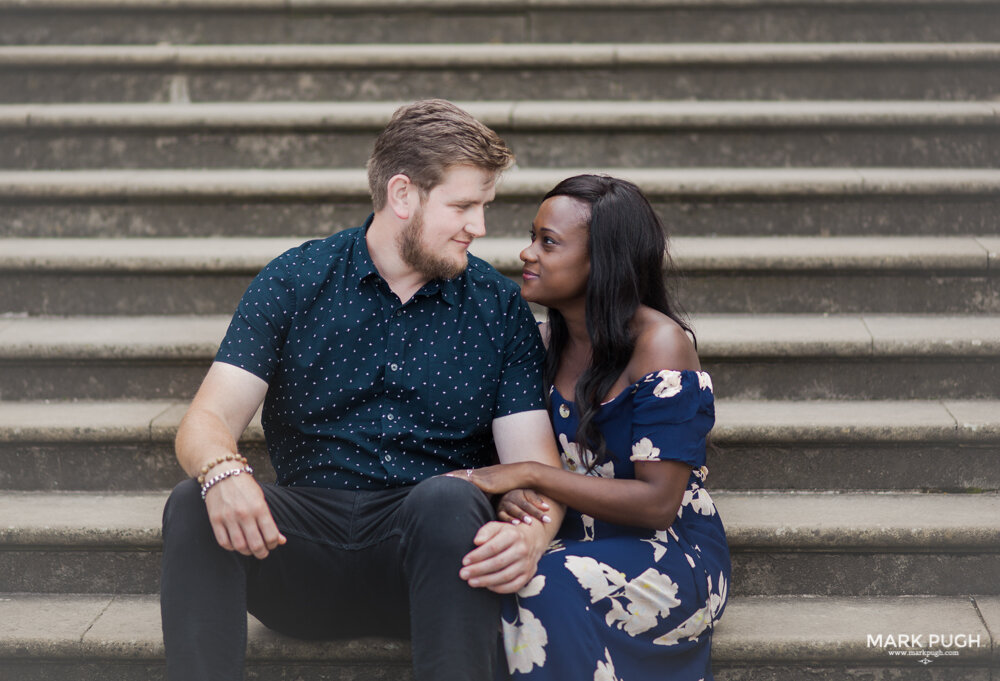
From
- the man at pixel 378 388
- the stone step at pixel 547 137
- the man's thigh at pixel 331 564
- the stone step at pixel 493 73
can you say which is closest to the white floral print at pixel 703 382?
the man at pixel 378 388

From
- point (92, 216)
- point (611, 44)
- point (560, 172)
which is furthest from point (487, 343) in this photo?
point (611, 44)

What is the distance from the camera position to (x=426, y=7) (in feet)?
13.0

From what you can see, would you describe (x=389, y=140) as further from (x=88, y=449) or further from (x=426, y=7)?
(x=426, y=7)

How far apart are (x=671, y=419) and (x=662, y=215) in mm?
1412

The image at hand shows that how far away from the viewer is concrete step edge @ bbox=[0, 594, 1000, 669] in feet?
6.97

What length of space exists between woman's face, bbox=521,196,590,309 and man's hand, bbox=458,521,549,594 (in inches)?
21.6

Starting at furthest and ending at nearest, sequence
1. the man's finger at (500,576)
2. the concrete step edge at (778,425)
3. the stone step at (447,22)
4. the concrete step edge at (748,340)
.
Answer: the stone step at (447,22) → the concrete step edge at (748,340) → the concrete step edge at (778,425) → the man's finger at (500,576)

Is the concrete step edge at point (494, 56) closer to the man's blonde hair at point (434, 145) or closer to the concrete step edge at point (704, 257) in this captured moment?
the concrete step edge at point (704, 257)

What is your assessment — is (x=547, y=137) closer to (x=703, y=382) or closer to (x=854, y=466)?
(x=854, y=466)

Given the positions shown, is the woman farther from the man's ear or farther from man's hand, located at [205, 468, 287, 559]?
man's hand, located at [205, 468, 287, 559]

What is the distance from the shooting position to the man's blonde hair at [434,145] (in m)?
2.08

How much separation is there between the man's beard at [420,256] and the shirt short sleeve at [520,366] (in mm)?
173

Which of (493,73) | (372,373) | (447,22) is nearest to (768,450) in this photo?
(372,373)

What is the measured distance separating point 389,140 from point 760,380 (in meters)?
1.29
